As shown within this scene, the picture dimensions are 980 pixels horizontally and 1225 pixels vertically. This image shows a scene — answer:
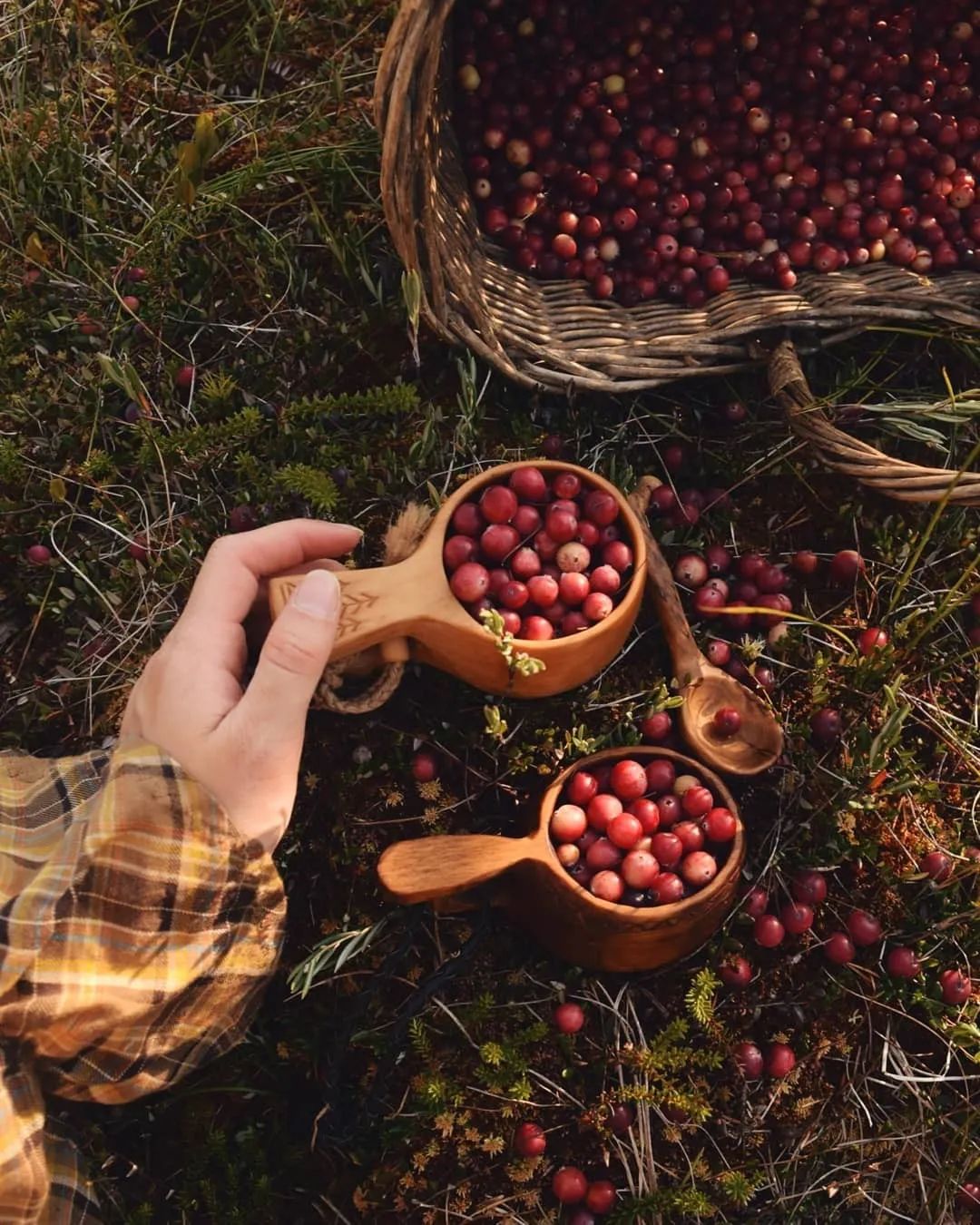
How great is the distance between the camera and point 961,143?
9.20 feet

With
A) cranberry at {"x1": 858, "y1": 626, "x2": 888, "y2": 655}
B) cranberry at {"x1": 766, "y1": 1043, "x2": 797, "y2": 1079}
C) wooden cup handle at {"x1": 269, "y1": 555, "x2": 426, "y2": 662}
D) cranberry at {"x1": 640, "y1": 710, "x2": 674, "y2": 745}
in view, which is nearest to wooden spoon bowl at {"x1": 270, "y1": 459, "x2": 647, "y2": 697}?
wooden cup handle at {"x1": 269, "y1": 555, "x2": 426, "y2": 662}

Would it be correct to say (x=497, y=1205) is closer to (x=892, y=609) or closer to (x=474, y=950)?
(x=474, y=950)

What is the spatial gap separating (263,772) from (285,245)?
5.72 feet

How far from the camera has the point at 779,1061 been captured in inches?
88.7

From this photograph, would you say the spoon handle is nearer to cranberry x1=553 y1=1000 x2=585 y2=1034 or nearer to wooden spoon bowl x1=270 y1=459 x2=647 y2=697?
wooden spoon bowl x1=270 y1=459 x2=647 y2=697

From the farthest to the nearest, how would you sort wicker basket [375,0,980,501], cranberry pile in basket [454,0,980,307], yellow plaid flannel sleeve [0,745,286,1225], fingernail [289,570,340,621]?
cranberry pile in basket [454,0,980,307] < wicker basket [375,0,980,501] < fingernail [289,570,340,621] < yellow plaid flannel sleeve [0,745,286,1225]

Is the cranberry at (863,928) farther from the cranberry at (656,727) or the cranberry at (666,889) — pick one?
the cranberry at (656,727)

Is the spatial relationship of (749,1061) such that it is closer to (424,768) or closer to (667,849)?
(667,849)

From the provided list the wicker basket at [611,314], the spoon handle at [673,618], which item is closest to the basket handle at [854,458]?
the wicker basket at [611,314]

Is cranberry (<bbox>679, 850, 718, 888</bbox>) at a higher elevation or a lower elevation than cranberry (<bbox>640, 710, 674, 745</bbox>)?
lower

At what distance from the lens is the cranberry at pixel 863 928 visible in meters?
2.32

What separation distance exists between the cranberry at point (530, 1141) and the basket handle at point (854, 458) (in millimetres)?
1698

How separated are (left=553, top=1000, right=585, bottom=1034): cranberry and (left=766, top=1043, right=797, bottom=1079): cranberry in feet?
1.50

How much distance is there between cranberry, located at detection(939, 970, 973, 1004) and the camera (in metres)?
2.27
